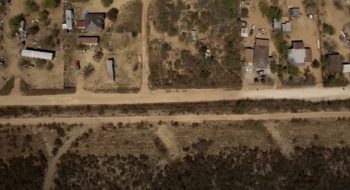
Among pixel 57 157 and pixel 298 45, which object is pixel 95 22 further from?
pixel 298 45

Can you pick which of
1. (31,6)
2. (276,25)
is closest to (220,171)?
(276,25)

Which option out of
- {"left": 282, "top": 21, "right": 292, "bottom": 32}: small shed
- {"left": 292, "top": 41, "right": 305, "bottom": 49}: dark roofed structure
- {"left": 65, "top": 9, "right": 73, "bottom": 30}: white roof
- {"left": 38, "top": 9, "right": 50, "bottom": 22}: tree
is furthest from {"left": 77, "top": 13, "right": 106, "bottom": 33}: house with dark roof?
{"left": 292, "top": 41, "right": 305, "bottom": 49}: dark roofed structure

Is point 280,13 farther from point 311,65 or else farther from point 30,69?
point 30,69

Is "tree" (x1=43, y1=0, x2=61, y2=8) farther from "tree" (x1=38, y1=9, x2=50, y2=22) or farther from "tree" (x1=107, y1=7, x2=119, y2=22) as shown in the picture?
"tree" (x1=107, y1=7, x2=119, y2=22)

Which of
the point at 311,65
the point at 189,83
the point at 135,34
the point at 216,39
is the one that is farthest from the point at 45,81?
the point at 311,65

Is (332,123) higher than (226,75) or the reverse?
the reverse
